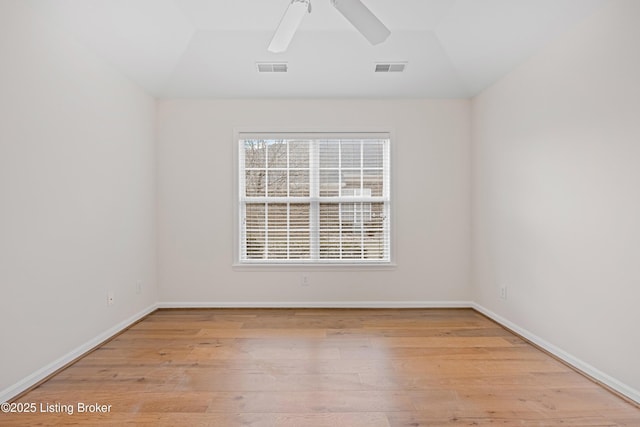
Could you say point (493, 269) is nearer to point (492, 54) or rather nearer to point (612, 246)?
point (612, 246)

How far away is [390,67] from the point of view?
3785 mm

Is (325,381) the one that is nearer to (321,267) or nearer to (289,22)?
(321,267)

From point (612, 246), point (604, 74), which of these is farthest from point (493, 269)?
point (604, 74)

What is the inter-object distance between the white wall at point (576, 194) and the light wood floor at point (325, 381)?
32 centimetres

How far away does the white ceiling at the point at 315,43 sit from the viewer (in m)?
2.78

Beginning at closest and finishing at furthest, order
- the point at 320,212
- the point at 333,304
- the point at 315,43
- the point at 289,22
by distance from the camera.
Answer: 1. the point at 289,22
2. the point at 315,43
3. the point at 333,304
4. the point at 320,212

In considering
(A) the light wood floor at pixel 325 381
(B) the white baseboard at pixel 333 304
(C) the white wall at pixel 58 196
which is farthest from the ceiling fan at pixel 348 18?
(B) the white baseboard at pixel 333 304

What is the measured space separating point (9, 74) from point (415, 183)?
3.60m

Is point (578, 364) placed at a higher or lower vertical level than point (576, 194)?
lower

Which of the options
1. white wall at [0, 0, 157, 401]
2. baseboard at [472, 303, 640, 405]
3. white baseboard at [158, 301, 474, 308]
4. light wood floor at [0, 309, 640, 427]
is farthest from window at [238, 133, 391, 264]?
baseboard at [472, 303, 640, 405]

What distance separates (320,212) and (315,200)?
5.9 inches

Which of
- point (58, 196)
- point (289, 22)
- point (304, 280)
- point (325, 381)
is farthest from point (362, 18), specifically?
point (304, 280)

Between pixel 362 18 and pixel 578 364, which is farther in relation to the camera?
pixel 578 364

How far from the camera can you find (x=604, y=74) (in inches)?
94.0
